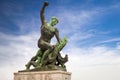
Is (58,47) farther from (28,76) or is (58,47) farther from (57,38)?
(28,76)

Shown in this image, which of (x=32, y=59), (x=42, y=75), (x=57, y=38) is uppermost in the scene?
(x=57, y=38)

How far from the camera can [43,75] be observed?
12008mm

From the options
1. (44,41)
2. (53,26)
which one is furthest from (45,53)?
(53,26)

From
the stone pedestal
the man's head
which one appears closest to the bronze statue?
the man's head

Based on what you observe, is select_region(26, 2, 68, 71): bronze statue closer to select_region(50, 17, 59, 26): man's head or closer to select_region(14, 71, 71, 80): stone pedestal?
select_region(50, 17, 59, 26): man's head

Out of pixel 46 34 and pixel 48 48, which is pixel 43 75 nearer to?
pixel 48 48

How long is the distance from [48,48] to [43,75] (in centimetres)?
131

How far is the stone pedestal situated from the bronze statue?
11.7 inches

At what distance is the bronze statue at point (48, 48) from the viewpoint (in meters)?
12.4

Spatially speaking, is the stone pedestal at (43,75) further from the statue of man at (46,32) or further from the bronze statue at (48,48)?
the statue of man at (46,32)

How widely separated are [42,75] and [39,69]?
1.34 ft

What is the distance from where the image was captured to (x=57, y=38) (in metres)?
12.8

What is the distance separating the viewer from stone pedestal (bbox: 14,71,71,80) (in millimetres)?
11695

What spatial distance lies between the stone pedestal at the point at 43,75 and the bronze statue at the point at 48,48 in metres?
0.30
